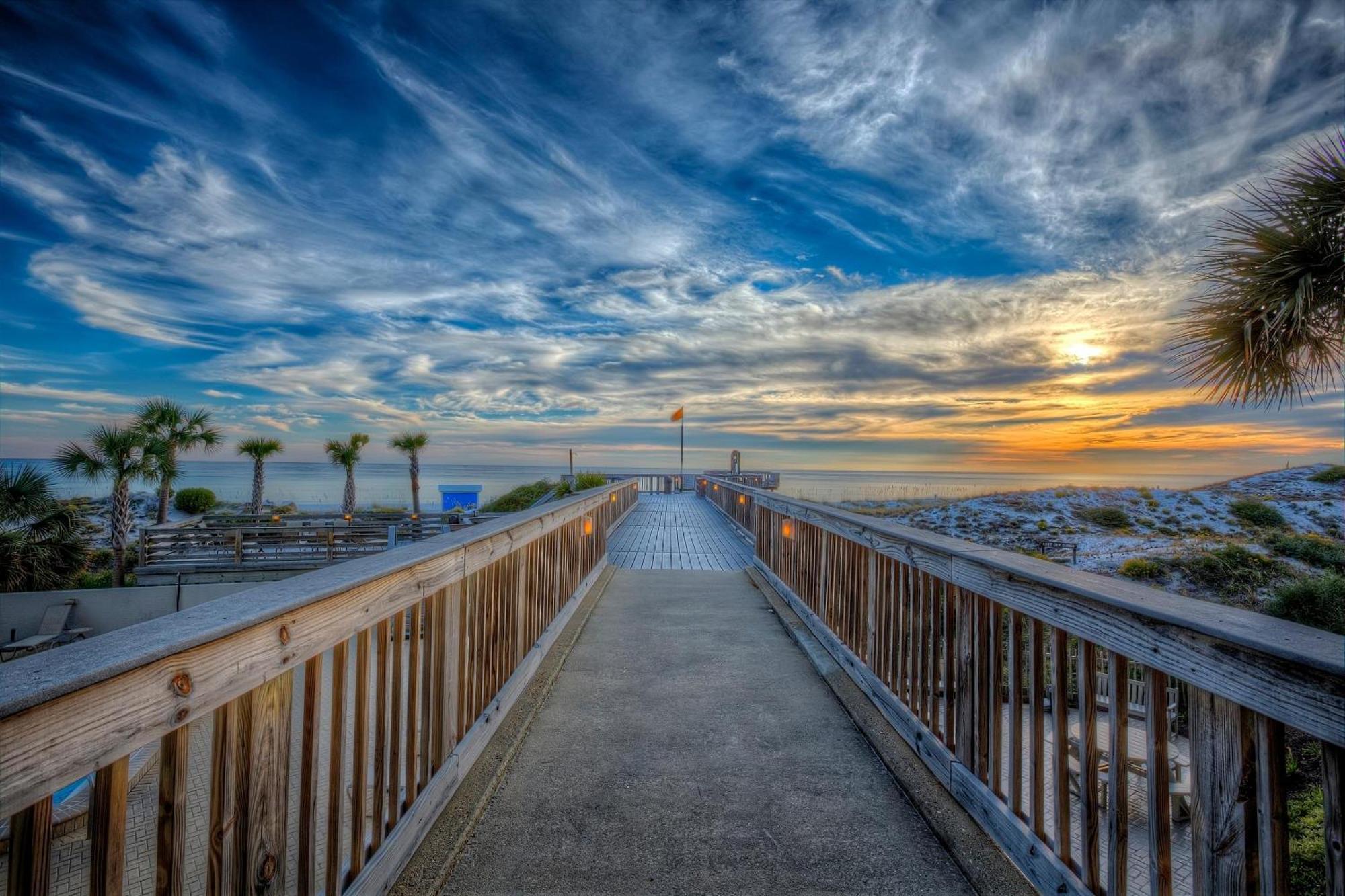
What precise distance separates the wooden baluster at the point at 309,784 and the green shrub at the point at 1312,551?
17022mm

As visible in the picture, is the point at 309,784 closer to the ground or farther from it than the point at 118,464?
closer to the ground

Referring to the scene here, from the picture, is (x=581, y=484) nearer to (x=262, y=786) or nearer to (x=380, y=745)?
(x=380, y=745)

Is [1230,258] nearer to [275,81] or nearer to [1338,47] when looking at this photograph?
[1338,47]

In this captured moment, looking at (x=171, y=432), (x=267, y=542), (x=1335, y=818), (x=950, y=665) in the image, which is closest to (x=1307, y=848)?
(x=950, y=665)

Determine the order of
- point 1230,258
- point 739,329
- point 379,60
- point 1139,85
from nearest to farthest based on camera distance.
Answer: point 1230,258
point 1139,85
point 379,60
point 739,329

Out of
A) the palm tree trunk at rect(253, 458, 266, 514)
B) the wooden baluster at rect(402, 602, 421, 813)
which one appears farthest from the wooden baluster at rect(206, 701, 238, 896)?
the palm tree trunk at rect(253, 458, 266, 514)

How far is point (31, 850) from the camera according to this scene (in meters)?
0.72

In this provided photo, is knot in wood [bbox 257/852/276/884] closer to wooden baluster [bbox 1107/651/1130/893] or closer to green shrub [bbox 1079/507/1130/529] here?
wooden baluster [bbox 1107/651/1130/893]

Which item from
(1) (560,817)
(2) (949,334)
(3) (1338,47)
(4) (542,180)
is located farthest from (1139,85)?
(1) (560,817)

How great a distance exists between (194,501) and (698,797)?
1176 inches

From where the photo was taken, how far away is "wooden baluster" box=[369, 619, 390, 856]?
68.4 inches

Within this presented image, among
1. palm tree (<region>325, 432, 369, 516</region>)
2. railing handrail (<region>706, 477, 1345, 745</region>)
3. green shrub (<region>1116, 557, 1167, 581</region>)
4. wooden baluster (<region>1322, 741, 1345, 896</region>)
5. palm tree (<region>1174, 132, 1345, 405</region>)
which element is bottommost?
green shrub (<region>1116, 557, 1167, 581</region>)

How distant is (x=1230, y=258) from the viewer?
5.67 meters

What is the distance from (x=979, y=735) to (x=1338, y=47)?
10.1 metres
